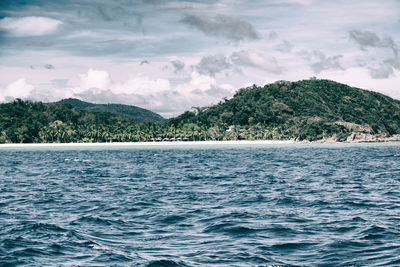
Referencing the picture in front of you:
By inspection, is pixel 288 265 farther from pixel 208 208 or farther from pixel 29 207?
pixel 29 207

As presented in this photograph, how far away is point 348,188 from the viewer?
4125 centimetres

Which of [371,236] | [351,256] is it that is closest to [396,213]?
[371,236]

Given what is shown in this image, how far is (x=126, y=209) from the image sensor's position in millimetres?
30906

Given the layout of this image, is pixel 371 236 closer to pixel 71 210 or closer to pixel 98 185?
pixel 71 210

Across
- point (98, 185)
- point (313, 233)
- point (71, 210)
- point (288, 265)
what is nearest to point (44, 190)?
point (98, 185)

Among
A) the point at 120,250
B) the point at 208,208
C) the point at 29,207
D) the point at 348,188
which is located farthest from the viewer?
the point at 348,188

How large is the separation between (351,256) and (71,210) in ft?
64.1

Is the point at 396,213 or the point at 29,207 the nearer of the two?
the point at 396,213

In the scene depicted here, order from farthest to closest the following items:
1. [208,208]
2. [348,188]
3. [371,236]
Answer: [348,188]
[208,208]
[371,236]

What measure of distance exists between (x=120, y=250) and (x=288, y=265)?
715cm

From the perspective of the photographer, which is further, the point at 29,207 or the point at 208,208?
the point at 29,207

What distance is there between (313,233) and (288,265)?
562 cm

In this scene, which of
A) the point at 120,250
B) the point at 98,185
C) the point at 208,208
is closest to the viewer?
the point at 120,250

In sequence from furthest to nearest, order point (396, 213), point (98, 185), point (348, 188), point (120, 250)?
1. point (98, 185)
2. point (348, 188)
3. point (396, 213)
4. point (120, 250)
